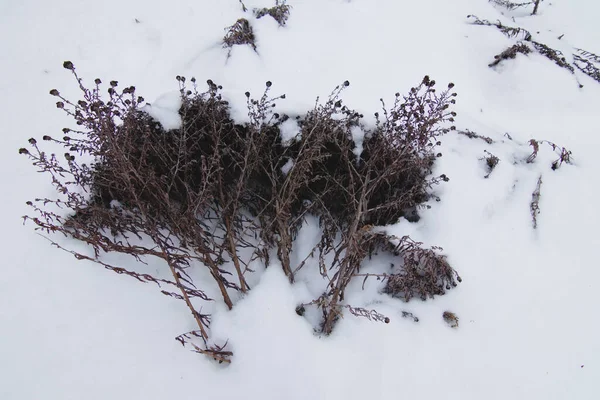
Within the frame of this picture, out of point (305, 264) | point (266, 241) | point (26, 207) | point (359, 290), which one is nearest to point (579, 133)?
point (359, 290)

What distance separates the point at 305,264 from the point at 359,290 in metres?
0.41

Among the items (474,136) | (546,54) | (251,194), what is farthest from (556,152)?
(251,194)

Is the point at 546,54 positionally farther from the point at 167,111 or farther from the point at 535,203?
the point at 167,111

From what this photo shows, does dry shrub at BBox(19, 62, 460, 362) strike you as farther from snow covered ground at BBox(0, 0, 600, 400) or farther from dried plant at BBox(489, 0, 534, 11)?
dried plant at BBox(489, 0, 534, 11)

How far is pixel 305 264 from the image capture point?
2602mm

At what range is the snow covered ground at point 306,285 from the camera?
2.07 m

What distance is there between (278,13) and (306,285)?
278 centimetres

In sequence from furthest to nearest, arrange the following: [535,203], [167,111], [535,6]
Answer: [535,6]
[535,203]
[167,111]

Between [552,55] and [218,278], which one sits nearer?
[218,278]

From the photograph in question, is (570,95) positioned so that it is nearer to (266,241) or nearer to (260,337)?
(266,241)

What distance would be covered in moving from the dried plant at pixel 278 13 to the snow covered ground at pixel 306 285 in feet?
0.38

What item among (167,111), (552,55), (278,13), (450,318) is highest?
(278,13)

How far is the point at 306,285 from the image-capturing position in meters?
2.50

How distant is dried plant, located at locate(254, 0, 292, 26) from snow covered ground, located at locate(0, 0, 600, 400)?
0.12 meters
